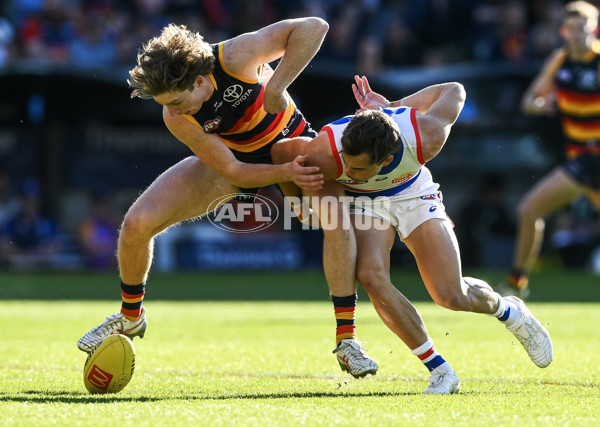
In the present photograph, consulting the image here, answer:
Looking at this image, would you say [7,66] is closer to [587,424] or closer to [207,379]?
[207,379]

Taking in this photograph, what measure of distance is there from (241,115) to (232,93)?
171 millimetres

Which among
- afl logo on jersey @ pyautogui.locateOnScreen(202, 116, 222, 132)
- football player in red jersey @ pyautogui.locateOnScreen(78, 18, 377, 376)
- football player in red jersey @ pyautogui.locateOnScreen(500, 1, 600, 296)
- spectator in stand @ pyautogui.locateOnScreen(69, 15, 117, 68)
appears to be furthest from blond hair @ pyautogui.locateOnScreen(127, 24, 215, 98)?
spectator in stand @ pyautogui.locateOnScreen(69, 15, 117, 68)

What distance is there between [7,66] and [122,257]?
11.1 m

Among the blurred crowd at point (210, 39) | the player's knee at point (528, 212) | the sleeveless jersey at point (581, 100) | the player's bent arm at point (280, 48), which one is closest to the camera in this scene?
the player's bent arm at point (280, 48)

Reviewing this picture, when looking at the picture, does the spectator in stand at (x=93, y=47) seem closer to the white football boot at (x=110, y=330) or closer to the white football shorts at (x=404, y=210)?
the white football boot at (x=110, y=330)

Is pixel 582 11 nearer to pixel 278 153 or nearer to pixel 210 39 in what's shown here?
pixel 278 153

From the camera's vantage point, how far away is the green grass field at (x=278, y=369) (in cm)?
471

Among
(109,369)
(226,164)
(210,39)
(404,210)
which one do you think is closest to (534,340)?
(404,210)

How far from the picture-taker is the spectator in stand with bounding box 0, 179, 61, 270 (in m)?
16.8

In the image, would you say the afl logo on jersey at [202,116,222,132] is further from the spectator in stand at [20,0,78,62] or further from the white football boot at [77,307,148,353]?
the spectator in stand at [20,0,78,62]

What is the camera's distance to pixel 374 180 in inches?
235

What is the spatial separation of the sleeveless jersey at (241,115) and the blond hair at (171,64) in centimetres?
18

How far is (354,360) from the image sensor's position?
228 inches

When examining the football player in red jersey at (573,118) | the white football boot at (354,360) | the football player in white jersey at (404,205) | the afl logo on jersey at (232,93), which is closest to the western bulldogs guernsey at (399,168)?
the football player in white jersey at (404,205)
